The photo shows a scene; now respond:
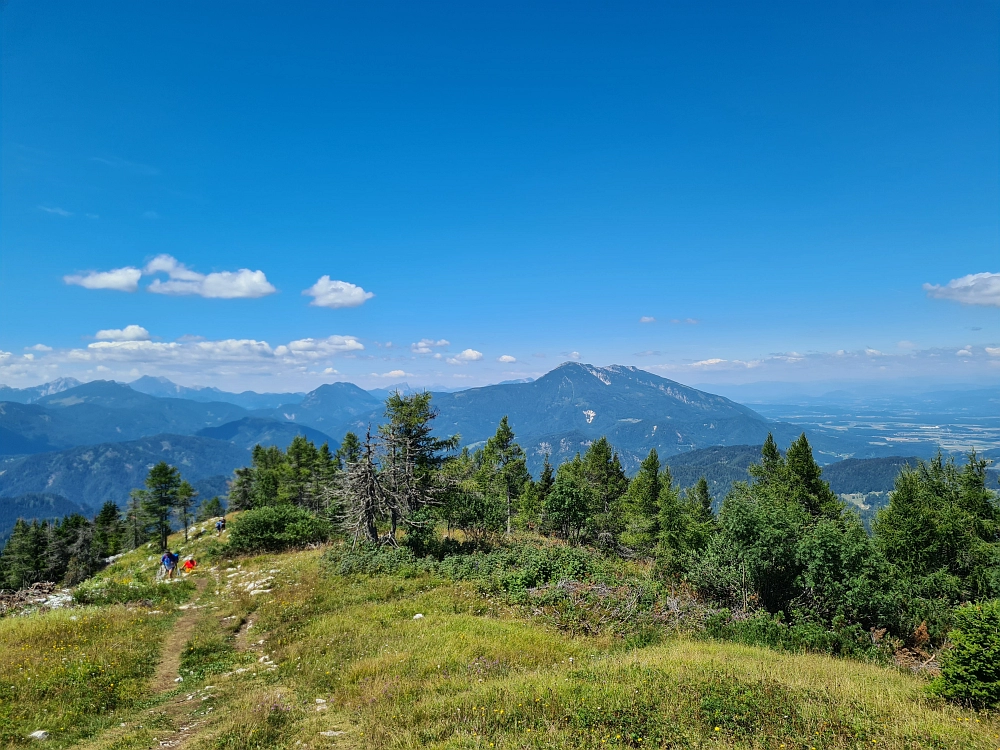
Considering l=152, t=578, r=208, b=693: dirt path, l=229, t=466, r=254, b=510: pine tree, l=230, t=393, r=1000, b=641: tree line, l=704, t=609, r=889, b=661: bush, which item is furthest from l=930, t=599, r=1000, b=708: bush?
l=229, t=466, r=254, b=510: pine tree

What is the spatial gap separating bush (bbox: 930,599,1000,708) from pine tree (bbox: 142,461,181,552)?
57.5m

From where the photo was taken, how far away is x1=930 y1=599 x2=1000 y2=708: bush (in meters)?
8.46

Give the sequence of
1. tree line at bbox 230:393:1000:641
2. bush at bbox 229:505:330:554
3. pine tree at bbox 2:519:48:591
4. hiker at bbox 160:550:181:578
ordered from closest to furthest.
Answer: tree line at bbox 230:393:1000:641 → hiker at bbox 160:550:181:578 → bush at bbox 229:505:330:554 → pine tree at bbox 2:519:48:591

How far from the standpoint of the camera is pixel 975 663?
8641mm

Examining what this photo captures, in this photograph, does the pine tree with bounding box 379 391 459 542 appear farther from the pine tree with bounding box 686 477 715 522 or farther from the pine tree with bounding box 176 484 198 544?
the pine tree with bounding box 176 484 198 544

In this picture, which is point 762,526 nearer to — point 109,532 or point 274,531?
point 274,531

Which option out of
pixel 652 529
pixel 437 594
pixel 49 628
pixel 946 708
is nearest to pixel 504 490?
pixel 652 529

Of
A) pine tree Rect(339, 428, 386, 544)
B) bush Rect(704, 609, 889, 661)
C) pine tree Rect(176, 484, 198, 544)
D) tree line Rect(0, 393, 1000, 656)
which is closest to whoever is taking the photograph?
bush Rect(704, 609, 889, 661)

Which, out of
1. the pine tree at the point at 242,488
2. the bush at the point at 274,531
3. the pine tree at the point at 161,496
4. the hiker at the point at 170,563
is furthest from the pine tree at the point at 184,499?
the hiker at the point at 170,563

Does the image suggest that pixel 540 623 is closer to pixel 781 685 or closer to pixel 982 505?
pixel 781 685

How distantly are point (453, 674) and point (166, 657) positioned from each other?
918 centimetres

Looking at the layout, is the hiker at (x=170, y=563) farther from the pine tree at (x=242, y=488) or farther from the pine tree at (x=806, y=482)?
the pine tree at (x=806, y=482)

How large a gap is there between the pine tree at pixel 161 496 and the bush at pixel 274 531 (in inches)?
989

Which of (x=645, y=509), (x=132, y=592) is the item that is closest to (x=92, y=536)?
(x=132, y=592)
